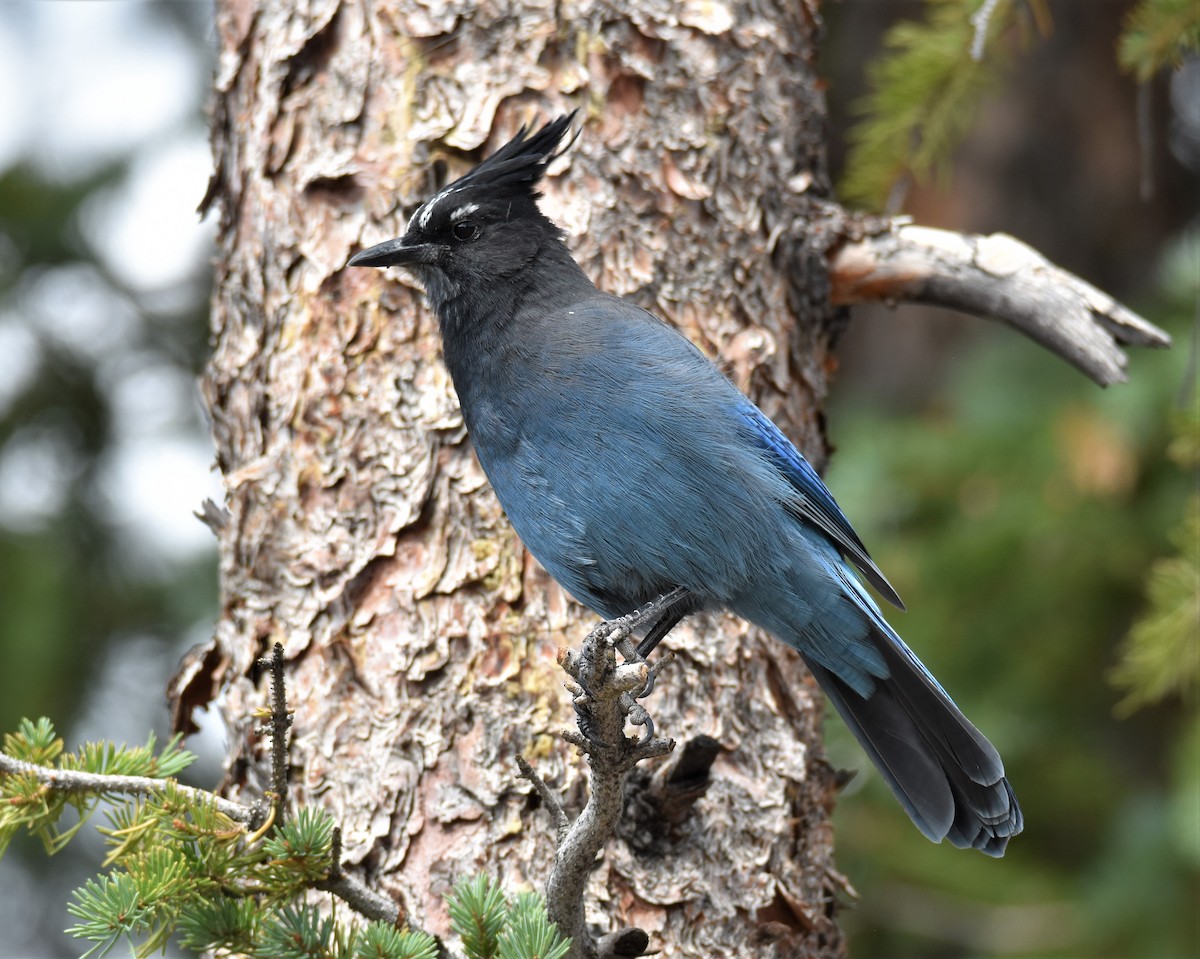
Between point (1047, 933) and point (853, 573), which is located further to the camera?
point (1047, 933)

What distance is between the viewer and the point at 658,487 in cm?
273

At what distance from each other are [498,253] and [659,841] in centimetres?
132

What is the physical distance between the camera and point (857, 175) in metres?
3.66

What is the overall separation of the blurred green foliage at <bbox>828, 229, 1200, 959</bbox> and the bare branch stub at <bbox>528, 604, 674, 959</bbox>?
2558 mm

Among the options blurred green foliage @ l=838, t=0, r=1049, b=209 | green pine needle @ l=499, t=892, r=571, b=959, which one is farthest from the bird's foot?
blurred green foliage @ l=838, t=0, r=1049, b=209

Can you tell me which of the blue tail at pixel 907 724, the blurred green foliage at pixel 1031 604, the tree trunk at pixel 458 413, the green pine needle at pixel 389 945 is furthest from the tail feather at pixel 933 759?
the blurred green foliage at pixel 1031 604

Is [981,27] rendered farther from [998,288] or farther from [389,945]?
[389,945]

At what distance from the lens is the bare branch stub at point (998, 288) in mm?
3016

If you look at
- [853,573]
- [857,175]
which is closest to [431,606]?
[853,573]

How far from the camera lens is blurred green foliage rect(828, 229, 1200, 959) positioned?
15.3 feet

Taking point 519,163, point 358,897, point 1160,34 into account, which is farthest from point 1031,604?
point 358,897

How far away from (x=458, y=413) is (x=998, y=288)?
1.21 m

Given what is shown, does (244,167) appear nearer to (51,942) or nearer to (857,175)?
(857,175)

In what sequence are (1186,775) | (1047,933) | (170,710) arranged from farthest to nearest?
(1047,933)
(1186,775)
(170,710)
